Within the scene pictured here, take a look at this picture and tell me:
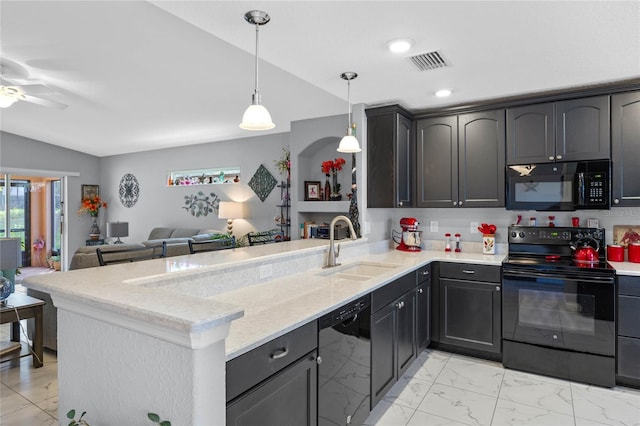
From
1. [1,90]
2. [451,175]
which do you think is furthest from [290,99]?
[1,90]

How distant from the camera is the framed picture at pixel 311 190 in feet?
15.3

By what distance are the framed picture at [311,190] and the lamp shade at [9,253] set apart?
9.44 ft

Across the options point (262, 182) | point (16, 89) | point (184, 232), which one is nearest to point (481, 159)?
point (262, 182)

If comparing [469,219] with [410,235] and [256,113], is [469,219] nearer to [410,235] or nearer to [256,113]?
[410,235]

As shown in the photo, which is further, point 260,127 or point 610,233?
point 610,233

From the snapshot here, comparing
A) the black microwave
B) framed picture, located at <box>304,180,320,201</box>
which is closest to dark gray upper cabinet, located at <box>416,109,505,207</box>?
the black microwave

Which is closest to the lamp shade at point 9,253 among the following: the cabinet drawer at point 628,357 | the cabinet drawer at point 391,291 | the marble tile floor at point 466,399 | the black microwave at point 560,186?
the marble tile floor at point 466,399

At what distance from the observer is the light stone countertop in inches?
45.1

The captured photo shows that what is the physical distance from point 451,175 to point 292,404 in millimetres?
2820

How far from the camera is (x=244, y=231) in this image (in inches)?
238

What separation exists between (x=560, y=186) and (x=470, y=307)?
129cm

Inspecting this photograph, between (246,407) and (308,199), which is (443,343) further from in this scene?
(246,407)

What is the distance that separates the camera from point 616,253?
10.2ft

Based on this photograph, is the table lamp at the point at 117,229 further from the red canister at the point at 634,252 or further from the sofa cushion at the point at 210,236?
the red canister at the point at 634,252
